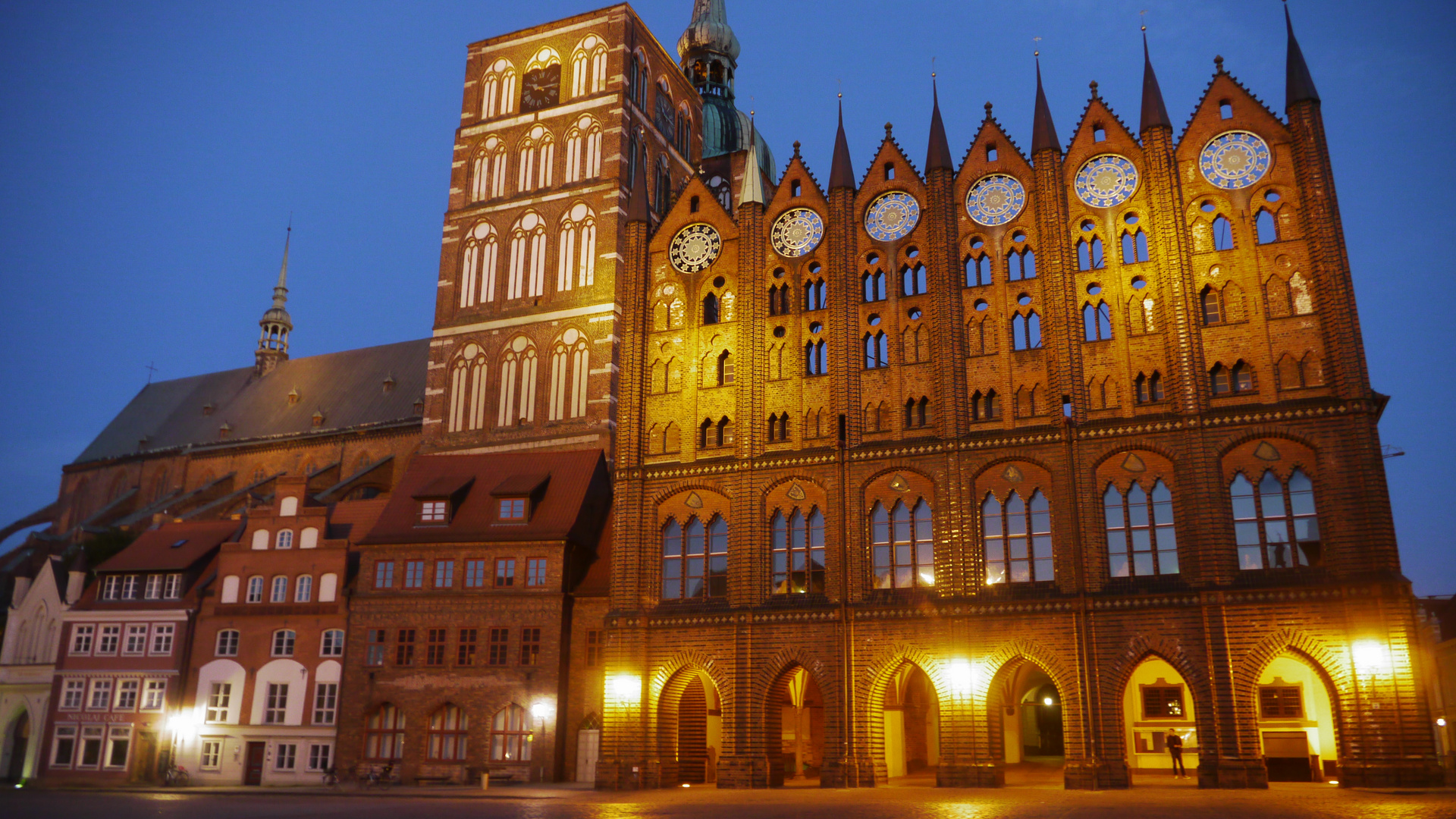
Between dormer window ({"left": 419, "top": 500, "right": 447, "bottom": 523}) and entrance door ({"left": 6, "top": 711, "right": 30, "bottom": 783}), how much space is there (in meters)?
23.3

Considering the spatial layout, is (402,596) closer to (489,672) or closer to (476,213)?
(489,672)

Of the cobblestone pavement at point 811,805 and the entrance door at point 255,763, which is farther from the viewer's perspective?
the entrance door at point 255,763

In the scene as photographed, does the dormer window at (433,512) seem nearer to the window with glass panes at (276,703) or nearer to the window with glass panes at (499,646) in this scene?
the window with glass panes at (499,646)

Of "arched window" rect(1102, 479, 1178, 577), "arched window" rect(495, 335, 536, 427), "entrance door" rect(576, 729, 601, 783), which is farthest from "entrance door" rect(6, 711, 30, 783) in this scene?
"arched window" rect(1102, 479, 1178, 577)

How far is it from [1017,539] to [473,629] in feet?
69.1

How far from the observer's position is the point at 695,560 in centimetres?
3919

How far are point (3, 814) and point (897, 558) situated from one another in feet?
83.6

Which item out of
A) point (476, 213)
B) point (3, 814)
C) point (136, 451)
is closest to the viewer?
point (3, 814)

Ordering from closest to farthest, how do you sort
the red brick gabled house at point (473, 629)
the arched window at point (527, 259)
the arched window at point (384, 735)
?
the red brick gabled house at point (473, 629) < the arched window at point (384, 735) < the arched window at point (527, 259)

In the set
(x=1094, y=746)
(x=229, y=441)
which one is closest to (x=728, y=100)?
(x=229, y=441)

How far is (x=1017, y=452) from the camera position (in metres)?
35.1

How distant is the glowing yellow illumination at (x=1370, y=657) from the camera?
2989 centimetres

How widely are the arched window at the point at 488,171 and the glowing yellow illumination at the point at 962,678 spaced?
122 ft

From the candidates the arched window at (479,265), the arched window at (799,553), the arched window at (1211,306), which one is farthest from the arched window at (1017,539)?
the arched window at (479,265)
